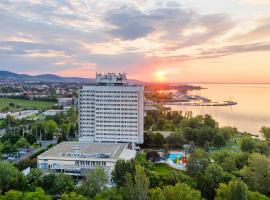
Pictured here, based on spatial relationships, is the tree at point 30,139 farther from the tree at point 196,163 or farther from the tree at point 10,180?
the tree at point 196,163

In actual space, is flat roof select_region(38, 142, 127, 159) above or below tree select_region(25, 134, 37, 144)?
above

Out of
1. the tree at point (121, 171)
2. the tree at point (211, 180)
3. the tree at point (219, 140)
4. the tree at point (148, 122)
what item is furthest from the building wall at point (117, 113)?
the tree at point (211, 180)

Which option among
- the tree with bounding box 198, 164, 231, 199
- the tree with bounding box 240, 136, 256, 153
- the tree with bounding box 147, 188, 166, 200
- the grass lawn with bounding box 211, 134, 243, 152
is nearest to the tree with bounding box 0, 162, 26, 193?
the tree with bounding box 147, 188, 166, 200

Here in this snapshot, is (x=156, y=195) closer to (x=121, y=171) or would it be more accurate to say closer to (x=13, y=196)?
(x=121, y=171)

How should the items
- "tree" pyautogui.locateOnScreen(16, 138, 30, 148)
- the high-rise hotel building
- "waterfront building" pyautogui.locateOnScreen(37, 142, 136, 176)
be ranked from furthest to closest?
the high-rise hotel building < "tree" pyautogui.locateOnScreen(16, 138, 30, 148) < "waterfront building" pyautogui.locateOnScreen(37, 142, 136, 176)

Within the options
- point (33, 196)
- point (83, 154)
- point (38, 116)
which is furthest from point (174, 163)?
point (38, 116)

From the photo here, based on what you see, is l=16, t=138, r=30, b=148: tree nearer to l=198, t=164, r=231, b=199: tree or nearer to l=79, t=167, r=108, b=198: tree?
l=79, t=167, r=108, b=198: tree

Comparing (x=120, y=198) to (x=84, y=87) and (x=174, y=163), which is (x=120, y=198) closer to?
(x=174, y=163)
